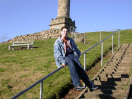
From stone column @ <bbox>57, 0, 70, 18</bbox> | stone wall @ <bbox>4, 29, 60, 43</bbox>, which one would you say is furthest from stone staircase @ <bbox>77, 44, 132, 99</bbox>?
stone column @ <bbox>57, 0, 70, 18</bbox>

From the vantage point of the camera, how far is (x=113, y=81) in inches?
195

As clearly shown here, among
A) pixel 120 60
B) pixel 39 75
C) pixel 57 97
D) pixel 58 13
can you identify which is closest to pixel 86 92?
pixel 57 97

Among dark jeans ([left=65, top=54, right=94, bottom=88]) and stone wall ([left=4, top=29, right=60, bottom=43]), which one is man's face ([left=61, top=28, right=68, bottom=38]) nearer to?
dark jeans ([left=65, top=54, right=94, bottom=88])

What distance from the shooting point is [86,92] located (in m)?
4.55

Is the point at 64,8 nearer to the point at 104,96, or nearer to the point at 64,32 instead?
the point at 104,96

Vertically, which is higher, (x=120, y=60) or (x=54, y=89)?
(x=120, y=60)

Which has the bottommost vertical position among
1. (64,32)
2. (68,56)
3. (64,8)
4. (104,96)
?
(104,96)

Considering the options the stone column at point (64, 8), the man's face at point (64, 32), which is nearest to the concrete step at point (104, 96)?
the man's face at point (64, 32)

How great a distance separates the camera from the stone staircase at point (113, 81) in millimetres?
4168

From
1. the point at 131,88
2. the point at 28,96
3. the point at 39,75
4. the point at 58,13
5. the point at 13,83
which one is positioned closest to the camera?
the point at 131,88

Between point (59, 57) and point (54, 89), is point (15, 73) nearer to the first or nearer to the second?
point (54, 89)

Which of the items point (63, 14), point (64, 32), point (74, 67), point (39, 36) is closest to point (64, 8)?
point (63, 14)

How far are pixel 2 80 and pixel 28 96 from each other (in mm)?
1856

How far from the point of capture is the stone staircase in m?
4.17
